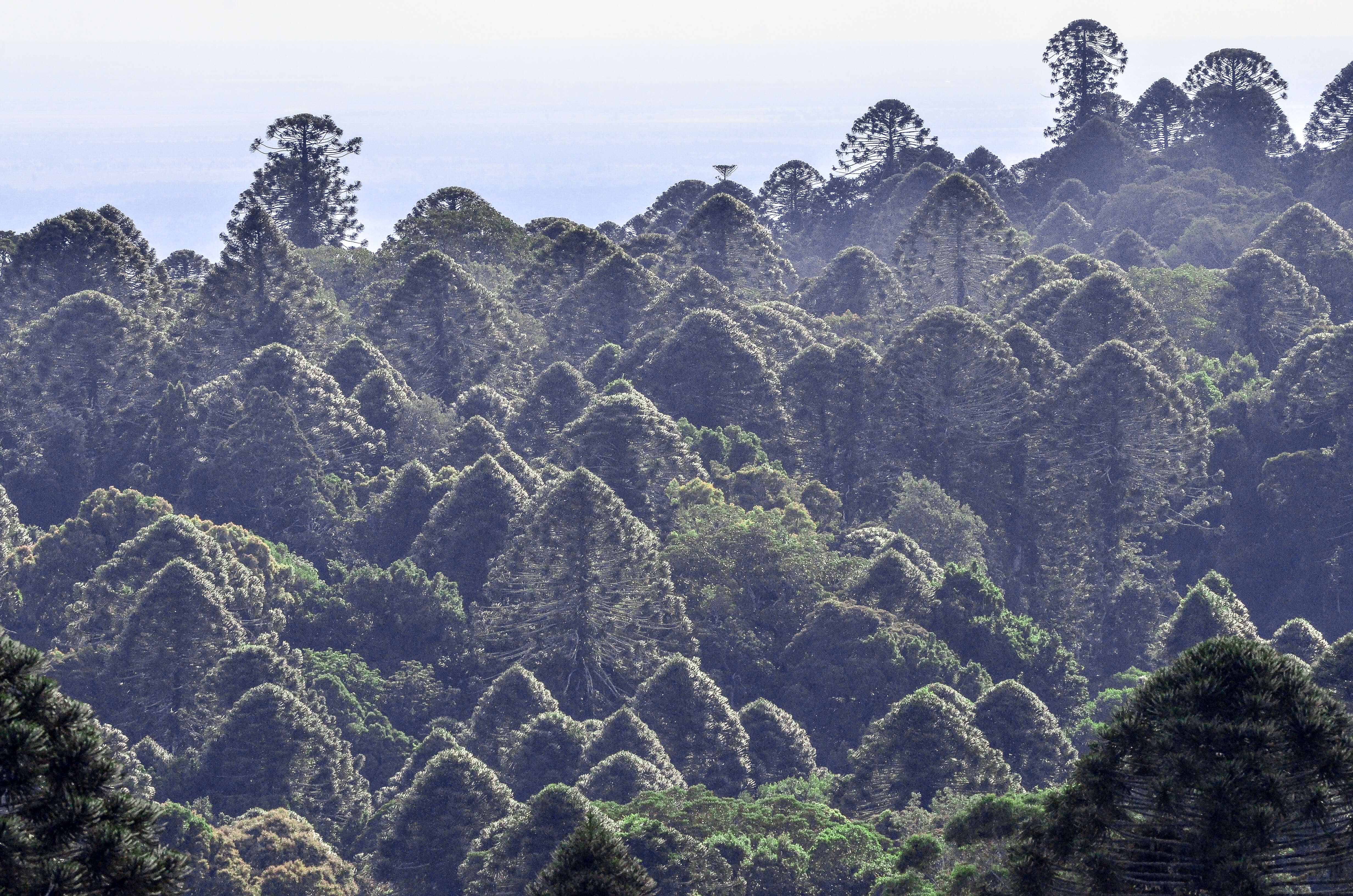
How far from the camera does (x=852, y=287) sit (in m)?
158

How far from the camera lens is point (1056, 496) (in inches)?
4365

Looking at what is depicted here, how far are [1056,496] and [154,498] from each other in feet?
167

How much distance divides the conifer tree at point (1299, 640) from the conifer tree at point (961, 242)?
2562 inches

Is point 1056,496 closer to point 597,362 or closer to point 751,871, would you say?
point 597,362

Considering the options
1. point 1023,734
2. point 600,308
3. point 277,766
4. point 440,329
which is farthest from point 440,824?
point 600,308

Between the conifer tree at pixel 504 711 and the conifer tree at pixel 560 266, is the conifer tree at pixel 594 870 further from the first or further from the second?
the conifer tree at pixel 560 266

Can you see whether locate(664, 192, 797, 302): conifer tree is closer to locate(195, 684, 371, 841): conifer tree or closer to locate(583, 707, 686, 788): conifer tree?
locate(195, 684, 371, 841): conifer tree

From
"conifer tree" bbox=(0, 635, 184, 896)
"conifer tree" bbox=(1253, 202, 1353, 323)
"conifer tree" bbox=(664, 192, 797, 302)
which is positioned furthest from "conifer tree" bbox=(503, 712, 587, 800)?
"conifer tree" bbox=(1253, 202, 1353, 323)

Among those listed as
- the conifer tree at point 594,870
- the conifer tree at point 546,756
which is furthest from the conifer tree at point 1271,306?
the conifer tree at point 594,870

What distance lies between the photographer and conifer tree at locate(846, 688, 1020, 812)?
70.5m

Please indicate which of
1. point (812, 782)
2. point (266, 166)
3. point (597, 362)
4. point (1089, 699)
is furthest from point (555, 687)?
point (266, 166)

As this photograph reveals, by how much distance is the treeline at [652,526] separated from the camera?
71625 millimetres

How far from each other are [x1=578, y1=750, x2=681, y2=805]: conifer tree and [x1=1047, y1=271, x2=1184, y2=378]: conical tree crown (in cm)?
5992

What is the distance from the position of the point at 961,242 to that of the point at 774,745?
72751mm
